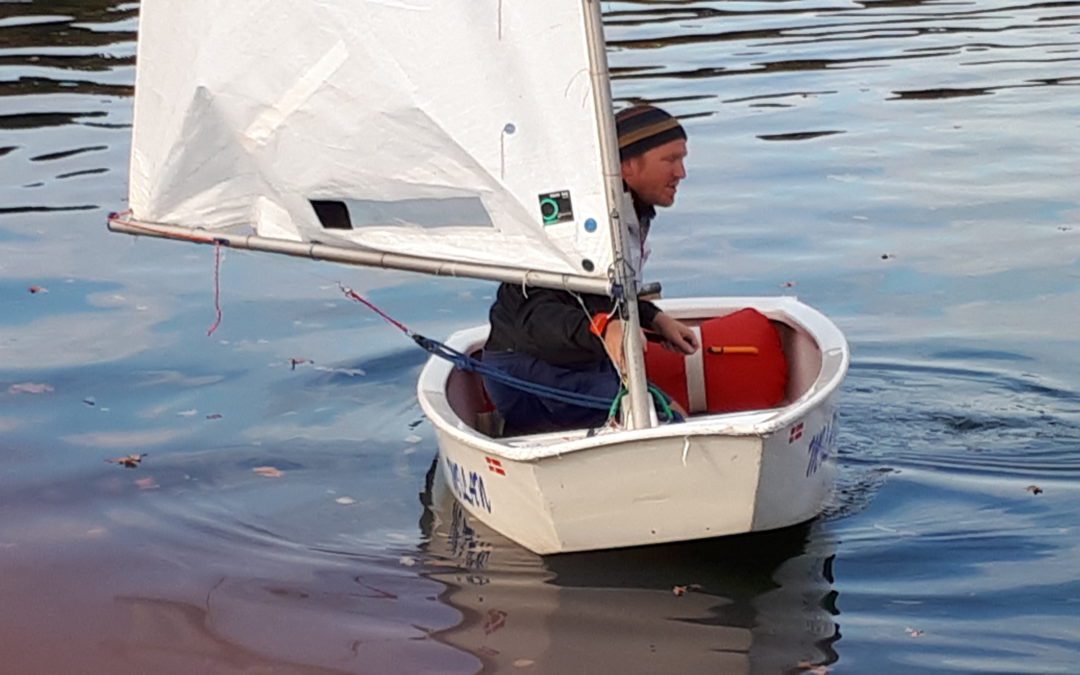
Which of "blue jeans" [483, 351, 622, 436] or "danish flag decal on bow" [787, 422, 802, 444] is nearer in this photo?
"danish flag decal on bow" [787, 422, 802, 444]

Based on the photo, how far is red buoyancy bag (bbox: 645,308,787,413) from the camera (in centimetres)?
719

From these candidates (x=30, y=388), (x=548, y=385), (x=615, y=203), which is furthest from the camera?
(x=30, y=388)

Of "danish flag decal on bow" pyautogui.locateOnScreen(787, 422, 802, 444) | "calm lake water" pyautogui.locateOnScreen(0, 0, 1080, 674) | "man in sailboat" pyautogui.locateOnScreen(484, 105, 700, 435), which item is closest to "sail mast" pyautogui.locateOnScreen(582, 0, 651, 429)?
"man in sailboat" pyautogui.locateOnScreen(484, 105, 700, 435)

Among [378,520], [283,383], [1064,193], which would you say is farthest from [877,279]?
[378,520]

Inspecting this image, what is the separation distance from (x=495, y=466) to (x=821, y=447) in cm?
112

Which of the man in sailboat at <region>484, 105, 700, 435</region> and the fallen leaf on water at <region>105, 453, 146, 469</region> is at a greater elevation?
the man in sailboat at <region>484, 105, 700, 435</region>

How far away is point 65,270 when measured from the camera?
36.4ft

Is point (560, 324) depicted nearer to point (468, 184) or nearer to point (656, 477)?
point (468, 184)

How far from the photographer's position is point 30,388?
8758 mm

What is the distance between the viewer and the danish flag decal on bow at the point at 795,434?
5.84 meters

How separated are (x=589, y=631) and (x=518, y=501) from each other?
0.53 meters

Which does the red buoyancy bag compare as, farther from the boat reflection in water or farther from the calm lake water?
the boat reflection in water

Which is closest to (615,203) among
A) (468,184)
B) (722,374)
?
(468,184)

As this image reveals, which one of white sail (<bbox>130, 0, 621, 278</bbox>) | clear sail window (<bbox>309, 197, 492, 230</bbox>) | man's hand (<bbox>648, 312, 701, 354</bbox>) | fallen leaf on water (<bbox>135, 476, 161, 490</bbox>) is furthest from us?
fallen leaf on water (<bbox>135, 476, 161, 490</bbox>)
